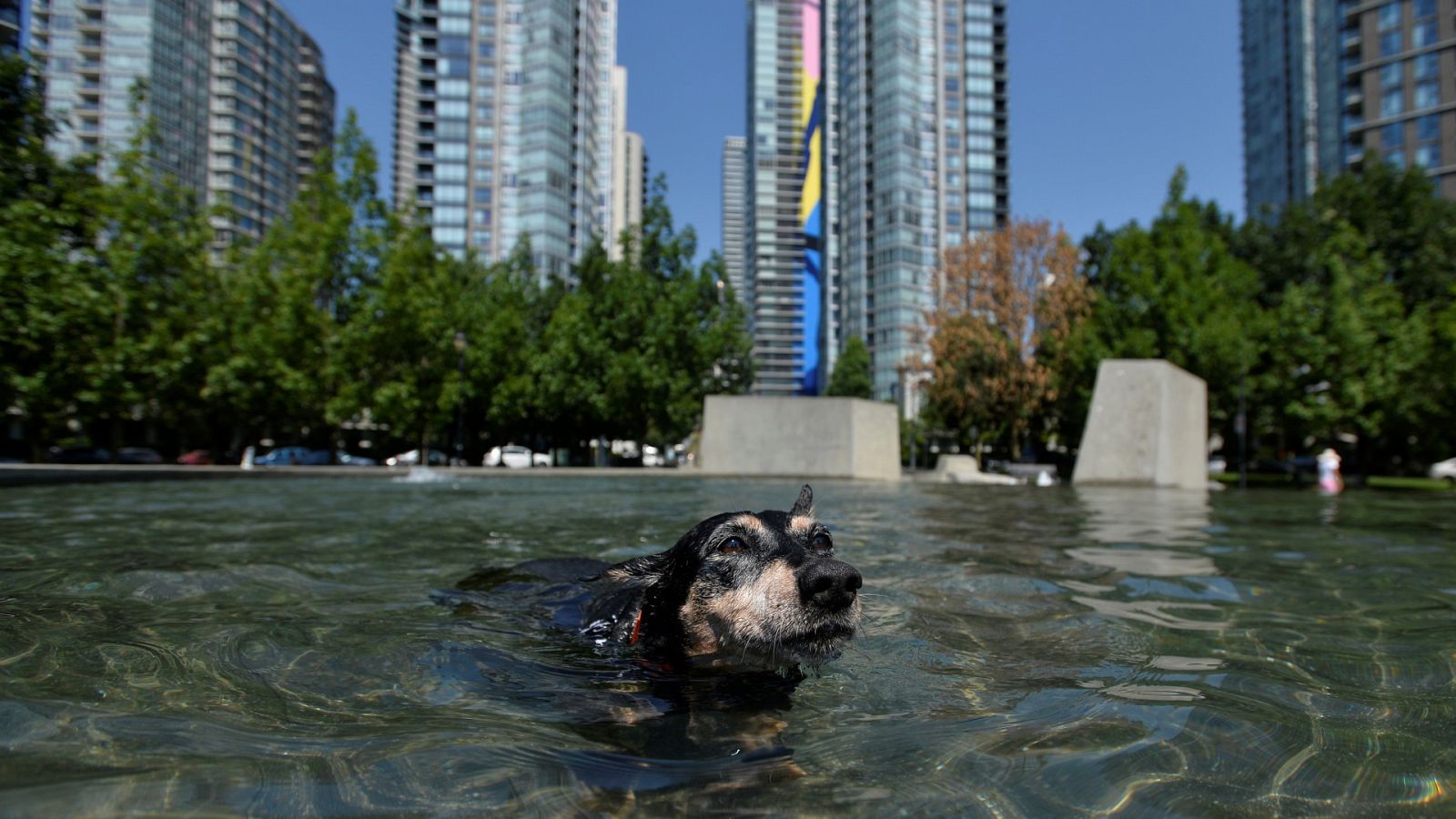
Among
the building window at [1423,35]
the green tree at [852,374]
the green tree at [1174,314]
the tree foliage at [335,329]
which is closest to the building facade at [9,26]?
the tree foliage at [335,329]

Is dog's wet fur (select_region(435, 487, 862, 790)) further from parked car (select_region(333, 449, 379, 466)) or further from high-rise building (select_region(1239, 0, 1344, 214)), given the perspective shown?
high-rise building (select_region(1239, 0, 1344, 214))

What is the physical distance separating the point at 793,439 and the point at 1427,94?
89821 mm

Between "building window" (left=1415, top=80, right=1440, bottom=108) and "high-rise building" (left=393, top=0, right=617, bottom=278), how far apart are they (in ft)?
288

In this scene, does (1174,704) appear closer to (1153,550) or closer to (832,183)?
(1153,550)

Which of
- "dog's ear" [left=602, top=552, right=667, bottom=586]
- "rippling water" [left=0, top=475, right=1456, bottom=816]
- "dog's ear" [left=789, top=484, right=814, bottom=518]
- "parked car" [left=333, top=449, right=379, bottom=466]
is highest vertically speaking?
"dog's ear" [left=789, top=484, right=814, bottom=518]

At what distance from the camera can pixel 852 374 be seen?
8238 cm

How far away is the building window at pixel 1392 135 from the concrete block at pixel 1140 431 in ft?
268

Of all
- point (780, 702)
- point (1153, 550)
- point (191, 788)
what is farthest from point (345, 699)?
point (1153, 550)

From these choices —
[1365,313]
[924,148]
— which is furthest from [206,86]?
[1365,313]

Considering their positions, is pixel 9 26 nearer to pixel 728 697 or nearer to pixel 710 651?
pixel 710 651

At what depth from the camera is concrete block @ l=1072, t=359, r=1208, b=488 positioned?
72.5ft

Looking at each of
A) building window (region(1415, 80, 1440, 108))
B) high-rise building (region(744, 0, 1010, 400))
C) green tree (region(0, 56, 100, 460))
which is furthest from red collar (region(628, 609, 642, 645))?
building window (region(1415, 80, 1440, 108))

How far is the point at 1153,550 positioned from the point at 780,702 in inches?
257

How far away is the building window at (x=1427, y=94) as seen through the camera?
75.1m
